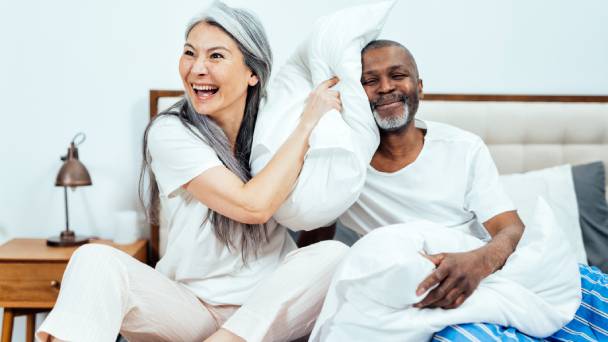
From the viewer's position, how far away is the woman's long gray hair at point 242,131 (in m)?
1.41

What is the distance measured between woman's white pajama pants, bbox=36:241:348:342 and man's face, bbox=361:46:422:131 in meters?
0.39

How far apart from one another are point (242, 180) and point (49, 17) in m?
1.29

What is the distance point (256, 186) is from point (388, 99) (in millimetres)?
460

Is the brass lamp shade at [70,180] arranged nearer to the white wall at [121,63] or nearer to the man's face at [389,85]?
the white wall at [121,63]

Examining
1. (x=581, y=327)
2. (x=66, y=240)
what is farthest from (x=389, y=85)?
(x=66, y=240)

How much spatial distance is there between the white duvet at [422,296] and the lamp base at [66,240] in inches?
49.4

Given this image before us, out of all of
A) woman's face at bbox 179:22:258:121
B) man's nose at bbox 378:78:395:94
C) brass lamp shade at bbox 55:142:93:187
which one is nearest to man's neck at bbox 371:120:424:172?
man's nose at bbox 378:78:395:94

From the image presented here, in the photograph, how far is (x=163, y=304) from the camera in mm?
1320

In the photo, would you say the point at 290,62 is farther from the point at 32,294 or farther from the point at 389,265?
the point at 32,294

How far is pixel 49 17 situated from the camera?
86.6 inches

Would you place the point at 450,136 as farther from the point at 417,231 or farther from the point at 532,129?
the point at 532,129

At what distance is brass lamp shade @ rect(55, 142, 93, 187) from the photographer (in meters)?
2.00

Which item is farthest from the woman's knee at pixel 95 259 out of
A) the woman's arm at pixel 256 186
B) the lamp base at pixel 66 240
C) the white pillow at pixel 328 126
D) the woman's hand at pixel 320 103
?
the lamp base at pixel 66 240

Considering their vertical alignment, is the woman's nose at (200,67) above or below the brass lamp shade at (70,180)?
above
